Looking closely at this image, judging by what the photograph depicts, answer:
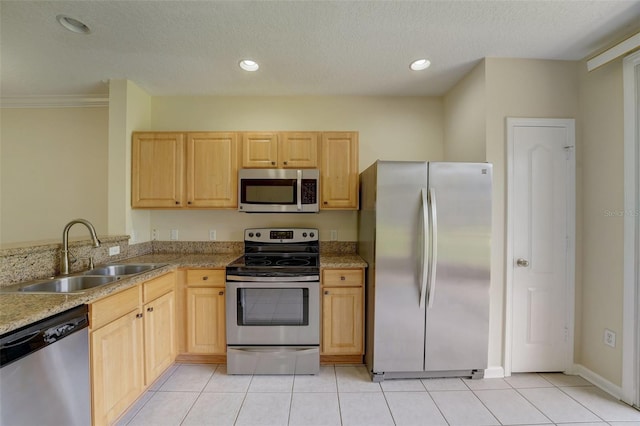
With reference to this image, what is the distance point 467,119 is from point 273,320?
2.51m

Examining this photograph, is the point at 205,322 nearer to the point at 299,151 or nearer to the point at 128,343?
the point at 128,343

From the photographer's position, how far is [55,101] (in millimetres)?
2947

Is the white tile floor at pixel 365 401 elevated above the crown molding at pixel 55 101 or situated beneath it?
situated beneath

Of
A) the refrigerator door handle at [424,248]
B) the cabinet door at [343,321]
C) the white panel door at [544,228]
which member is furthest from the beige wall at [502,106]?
the cabinet door at [343,321]

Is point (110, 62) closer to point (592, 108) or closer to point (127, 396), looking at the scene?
point (127, 396)

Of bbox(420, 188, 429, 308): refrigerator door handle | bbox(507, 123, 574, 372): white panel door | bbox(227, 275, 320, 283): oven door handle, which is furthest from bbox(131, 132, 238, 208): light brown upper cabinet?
bbox(507, 123, 574, 372): white panel door

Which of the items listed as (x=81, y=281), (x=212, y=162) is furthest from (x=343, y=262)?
(x=81, y=281)

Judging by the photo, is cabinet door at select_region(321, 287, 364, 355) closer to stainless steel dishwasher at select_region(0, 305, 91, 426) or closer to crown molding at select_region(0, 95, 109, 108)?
stainless steel dishwasher at select_region(0, 305, 91, 426)

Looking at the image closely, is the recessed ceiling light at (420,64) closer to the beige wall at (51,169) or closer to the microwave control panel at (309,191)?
the microwave control panel at (309,191)

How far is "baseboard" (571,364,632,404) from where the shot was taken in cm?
193

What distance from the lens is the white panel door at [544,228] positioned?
7.17 feet

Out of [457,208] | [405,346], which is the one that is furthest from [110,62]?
[405,346]

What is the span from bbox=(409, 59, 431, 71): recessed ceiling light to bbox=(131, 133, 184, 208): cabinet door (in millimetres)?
2256

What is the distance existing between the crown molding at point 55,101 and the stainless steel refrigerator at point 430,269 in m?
3.18
